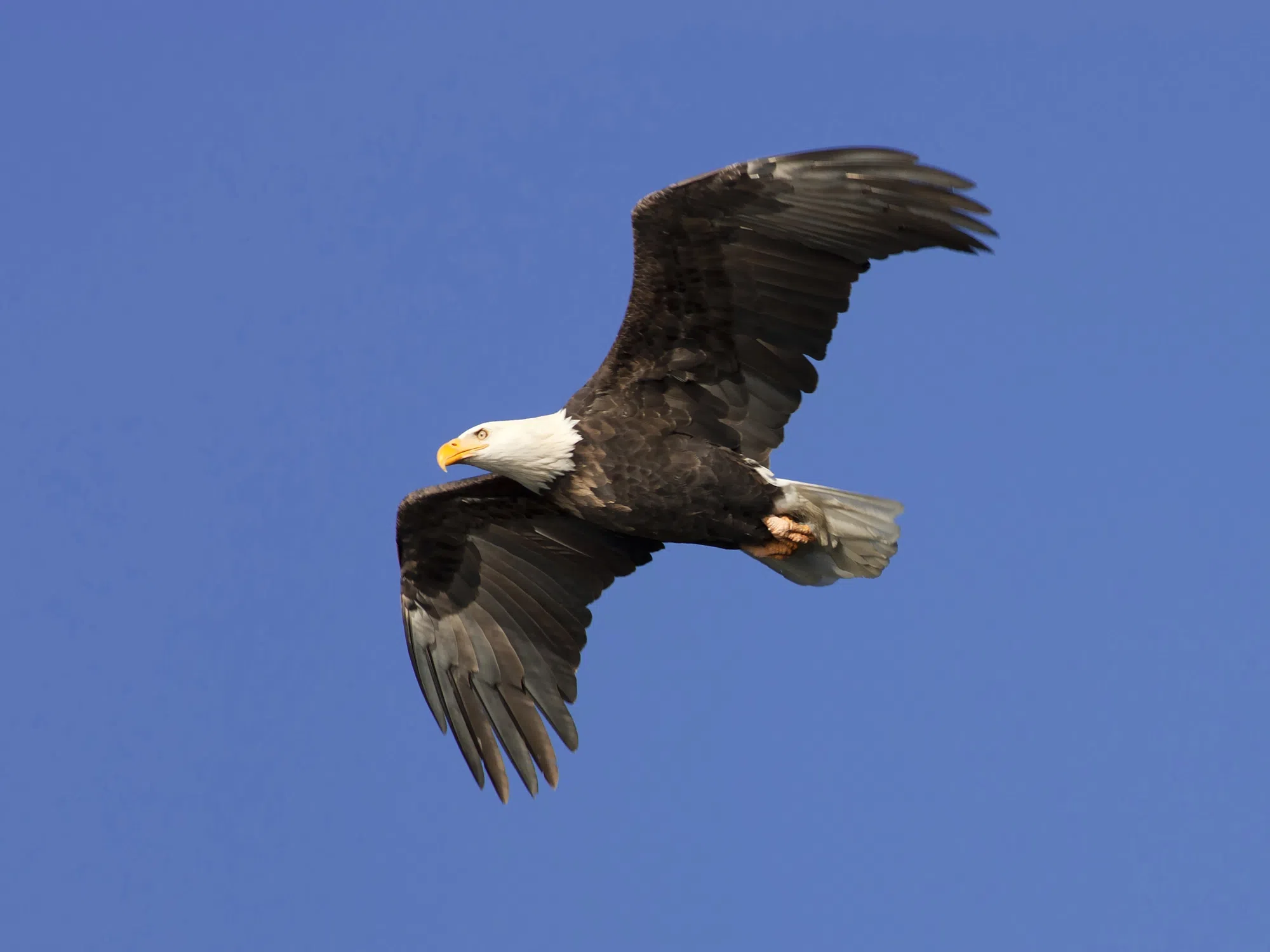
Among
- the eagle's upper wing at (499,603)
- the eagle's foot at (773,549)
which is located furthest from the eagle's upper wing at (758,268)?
the eagle's upper wing at (499,603)

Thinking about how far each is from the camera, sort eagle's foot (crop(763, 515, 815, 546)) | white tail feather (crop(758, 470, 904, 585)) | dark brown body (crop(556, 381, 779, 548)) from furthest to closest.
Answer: white tail feather (crop(758, 470, 904, 585)) < eagle's foot (crop(763, 515, 815, 546)) < dark brown body (crop(556, 381, 779, 548))

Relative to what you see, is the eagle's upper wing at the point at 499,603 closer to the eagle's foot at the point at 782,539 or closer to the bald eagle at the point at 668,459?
the bald eagle at the point at 668,459

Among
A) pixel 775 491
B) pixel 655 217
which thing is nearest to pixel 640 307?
pixel 655 217

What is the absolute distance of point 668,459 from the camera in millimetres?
11008

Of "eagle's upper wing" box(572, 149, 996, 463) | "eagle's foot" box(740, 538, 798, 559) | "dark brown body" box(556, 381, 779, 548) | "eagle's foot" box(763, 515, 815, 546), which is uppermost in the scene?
"eagle's upper wing" box(572, 149, 996, 463)

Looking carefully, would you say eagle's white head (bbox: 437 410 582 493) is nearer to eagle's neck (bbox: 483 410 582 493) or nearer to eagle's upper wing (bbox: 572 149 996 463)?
eagle's neck (bbox: 483 410 582 493)

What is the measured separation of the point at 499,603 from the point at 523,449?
5.31ft

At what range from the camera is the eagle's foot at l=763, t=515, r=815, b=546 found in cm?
1124

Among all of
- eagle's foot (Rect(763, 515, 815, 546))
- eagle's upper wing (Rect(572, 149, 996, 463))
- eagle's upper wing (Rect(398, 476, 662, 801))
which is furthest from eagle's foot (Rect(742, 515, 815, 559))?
eagle's upper wing (Rect(398, 476, 662, 801))

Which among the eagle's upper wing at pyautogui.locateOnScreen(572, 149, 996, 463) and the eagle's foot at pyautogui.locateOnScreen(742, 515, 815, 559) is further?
the eagle's foot at pyautogui.locateOnScreen(742, 515, 815, 559)

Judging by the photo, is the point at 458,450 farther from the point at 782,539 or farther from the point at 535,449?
the point at 782,539

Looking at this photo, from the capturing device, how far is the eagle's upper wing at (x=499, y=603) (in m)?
12.1

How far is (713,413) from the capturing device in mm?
11156

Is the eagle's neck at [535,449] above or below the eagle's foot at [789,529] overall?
above
